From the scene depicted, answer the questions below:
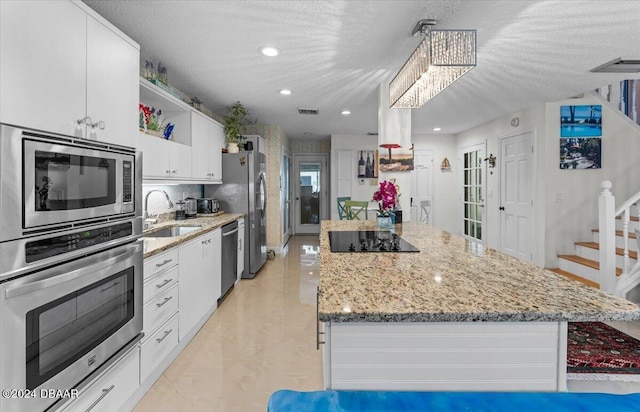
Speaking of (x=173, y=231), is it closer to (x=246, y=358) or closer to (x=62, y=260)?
(x=246, y=358)

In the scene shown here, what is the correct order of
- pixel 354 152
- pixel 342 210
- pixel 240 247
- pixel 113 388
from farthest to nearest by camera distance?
pixel 354 152, pixel 342 210, pixel 240 247, pixel 113 388

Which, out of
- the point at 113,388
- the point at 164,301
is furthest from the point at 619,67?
the point at 113,388

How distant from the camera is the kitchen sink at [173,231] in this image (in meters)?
2.91

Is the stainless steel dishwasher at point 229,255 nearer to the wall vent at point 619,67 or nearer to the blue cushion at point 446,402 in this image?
the blue cushion at point 446,402

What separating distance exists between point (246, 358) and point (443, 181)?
6386mm

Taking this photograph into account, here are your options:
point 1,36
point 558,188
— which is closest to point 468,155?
point 558,188

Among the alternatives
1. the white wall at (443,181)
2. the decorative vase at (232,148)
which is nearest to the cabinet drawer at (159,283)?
the decorative vase at (232,148)

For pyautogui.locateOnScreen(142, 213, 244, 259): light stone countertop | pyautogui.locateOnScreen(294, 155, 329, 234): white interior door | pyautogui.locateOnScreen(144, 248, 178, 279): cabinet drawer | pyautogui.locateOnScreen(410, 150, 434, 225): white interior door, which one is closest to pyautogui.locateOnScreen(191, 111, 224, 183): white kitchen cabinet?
pyautogui.locateOnScreen(142, 213, 244, 259): light stone countertop

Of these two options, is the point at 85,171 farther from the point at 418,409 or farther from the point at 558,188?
the point at 558,188

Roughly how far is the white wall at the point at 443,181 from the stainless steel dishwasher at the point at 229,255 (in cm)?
507

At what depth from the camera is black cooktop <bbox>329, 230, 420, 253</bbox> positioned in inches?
75.5

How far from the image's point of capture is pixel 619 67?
124 inches

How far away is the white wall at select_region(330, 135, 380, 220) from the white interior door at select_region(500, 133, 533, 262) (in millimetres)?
2716

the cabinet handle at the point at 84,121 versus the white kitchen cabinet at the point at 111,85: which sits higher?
the white kitchen cabinet at the point at 111,85
